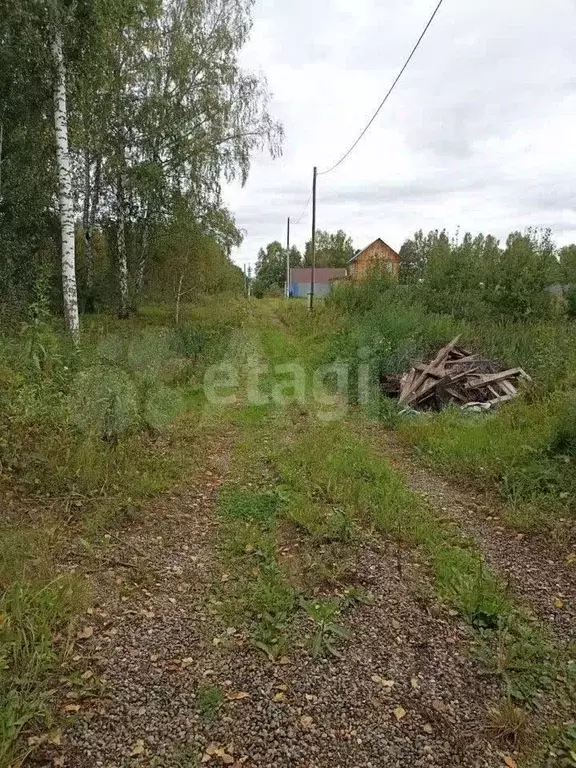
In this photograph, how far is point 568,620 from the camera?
9.51 feet

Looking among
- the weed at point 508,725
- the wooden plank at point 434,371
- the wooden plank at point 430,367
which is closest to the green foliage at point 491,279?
the wooden plank at point 430,367

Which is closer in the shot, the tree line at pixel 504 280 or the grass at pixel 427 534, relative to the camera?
the grass at pixel 427 534

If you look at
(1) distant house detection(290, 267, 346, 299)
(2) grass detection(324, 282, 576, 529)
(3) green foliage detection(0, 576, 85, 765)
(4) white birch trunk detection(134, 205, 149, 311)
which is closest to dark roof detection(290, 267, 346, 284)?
(1) distant house detection(290, 267, 346, 299)

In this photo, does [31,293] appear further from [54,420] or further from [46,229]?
[54,420]

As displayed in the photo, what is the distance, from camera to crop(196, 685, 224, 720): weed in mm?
2213

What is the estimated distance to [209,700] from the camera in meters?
2.28

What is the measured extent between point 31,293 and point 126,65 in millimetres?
6646

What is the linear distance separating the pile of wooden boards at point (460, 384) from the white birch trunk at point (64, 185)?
6.00m

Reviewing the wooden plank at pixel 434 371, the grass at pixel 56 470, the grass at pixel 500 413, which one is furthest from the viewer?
the wooden plank at pixel 434 371

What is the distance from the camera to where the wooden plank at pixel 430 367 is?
24.7ft

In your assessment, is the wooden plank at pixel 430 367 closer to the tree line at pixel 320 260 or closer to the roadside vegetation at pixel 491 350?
the roadside vegetation at pixel 491 350

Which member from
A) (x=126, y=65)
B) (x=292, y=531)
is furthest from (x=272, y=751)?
(x=126, y=65)

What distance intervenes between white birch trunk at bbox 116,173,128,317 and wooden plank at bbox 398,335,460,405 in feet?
32.4

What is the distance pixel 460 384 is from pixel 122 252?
10.8 metres
